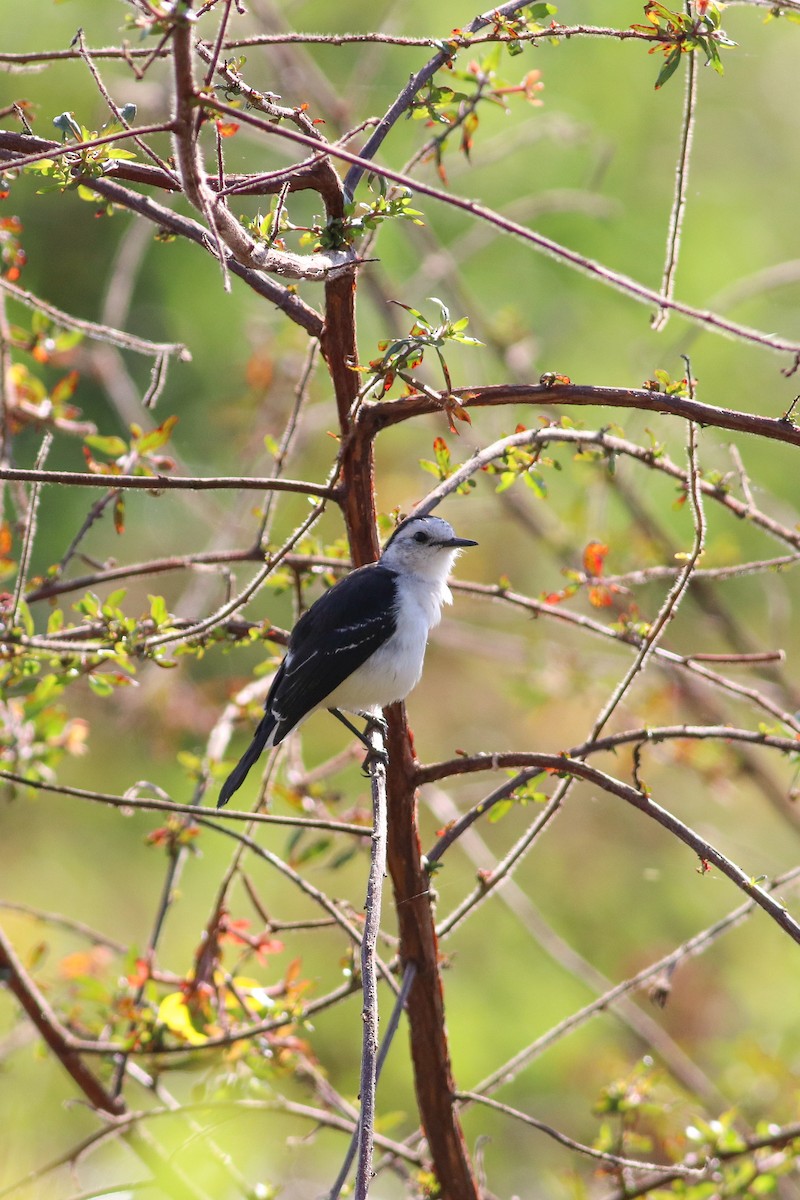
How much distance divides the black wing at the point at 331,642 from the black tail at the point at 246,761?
43 millimetres

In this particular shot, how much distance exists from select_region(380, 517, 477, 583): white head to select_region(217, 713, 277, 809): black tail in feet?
2.37

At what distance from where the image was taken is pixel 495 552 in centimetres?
718

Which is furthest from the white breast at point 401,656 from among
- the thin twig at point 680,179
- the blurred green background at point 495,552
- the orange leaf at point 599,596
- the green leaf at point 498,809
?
the thin twig at point 680,179

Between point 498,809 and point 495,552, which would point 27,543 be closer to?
point 498,809

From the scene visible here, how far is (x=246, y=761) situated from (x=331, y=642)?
48 cm

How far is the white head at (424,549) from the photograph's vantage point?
3820 mm

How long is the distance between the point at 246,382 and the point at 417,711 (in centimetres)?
246

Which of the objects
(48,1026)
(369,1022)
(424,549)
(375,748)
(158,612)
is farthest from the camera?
(424,549)

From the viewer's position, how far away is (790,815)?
429cm

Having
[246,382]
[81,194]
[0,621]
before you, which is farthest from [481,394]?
[246,382]

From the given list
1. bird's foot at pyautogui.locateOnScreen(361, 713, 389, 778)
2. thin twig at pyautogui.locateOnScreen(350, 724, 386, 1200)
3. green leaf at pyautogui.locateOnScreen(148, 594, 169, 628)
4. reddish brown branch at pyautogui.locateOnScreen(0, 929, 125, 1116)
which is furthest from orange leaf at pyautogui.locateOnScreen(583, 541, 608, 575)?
reddish brown branch at pyautogui.locateOnScreen(0, 929, 125, 1116)

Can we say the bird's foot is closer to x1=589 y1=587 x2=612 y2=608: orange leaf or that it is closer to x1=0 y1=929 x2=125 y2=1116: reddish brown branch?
x1=589 y1=587 x2=612 y2=608: orange leaf

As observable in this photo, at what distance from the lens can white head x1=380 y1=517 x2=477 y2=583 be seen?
382 cm

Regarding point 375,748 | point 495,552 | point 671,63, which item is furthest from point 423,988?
point 495,552
